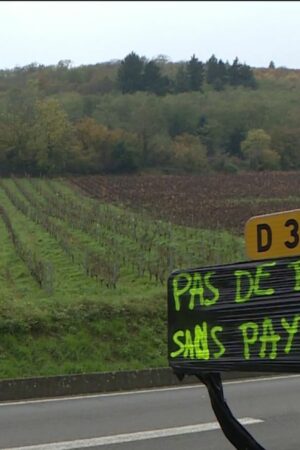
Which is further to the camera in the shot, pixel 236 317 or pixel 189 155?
pixel 189 155

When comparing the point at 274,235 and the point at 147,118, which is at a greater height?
the point at 147,118

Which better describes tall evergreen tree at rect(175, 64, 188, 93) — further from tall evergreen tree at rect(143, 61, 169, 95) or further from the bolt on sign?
the bolt on sign

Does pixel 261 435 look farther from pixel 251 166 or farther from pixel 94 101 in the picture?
pixel 94 101

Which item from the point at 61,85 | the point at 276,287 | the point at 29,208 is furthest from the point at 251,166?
the point at 276,287

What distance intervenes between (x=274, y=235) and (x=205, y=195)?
1618 inches

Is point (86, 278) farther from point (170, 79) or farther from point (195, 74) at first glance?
point (195, 74)

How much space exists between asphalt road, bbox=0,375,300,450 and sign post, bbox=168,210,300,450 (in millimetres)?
3326

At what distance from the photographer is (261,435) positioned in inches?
299

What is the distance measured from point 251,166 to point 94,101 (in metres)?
32.2

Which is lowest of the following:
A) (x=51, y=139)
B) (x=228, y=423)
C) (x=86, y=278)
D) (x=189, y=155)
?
(x=86, y=278)

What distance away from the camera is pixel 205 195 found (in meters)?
44.9

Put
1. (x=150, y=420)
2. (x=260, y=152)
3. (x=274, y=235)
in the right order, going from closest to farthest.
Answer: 1. (x=274, y=235)
2. (x=150, y=420)
3. (x=260, y=152)

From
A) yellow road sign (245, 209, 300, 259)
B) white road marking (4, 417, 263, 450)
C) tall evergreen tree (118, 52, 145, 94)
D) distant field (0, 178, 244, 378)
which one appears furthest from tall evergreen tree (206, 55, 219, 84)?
yellow road sign (245, 209, 300, 259)

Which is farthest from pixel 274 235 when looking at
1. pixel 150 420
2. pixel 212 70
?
pixel 212 70
